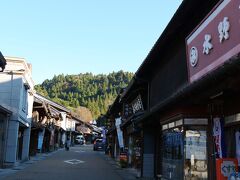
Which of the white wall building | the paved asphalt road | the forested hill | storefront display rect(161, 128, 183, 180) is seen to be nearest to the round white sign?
storefront display rect(161, 128, 183, 180)

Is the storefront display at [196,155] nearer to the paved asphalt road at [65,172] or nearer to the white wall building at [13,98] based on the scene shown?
the paved asphalt road at [65,172]

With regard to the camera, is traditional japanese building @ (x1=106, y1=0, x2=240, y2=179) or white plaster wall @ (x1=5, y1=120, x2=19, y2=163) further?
white plaster wall @ (x1=5, y1=120, x2=19, y2=163)

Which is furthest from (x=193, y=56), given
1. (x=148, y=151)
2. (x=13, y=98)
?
(x=13, y=98)

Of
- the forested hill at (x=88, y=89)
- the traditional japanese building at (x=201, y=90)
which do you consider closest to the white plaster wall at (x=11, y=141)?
the traditional japanese building at (x=201, y=90)

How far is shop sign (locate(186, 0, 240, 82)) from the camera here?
809 centimetres

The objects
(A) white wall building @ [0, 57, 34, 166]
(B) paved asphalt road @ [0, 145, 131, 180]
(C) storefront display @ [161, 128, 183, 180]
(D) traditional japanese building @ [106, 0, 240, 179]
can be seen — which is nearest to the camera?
(D) traditional japanese building @ [106, 0, 240, 179]

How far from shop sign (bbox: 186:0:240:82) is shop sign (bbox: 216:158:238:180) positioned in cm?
229

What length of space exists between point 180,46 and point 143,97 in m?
8.18

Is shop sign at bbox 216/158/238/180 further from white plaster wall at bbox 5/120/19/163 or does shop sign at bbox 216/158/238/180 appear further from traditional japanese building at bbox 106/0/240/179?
white plaster wall at bbox 5/120/19/163

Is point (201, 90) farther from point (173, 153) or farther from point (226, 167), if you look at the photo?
point (173, 153)

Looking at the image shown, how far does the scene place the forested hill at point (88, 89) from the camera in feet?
421

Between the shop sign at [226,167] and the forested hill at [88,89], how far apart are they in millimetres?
111571

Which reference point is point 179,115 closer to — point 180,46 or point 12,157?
point 180,46

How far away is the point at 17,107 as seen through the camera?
2455 cm
